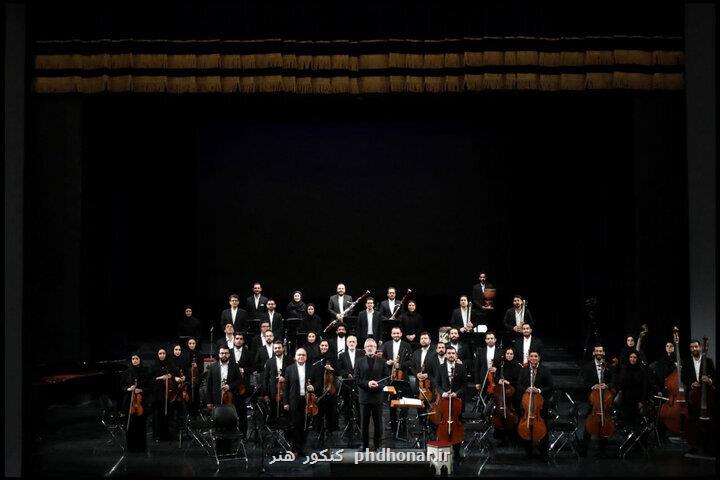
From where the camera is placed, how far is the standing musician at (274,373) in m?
10.7

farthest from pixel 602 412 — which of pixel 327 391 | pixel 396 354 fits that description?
pixel 327 391

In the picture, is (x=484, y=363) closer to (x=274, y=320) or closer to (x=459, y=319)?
(x=459, y=319)

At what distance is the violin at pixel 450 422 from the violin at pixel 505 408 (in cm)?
55

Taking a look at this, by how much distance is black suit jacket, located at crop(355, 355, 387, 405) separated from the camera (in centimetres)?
1062

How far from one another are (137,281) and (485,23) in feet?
22.5

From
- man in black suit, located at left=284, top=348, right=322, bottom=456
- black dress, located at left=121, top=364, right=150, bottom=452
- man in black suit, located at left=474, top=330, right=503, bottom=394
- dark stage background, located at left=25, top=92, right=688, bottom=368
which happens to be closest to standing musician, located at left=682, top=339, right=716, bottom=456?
man in black suit, located at left=474, top=330, right=503, bottom=394

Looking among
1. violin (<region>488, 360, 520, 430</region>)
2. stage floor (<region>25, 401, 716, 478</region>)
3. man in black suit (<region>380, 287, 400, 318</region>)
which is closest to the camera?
stage floor (<region>25, 401, 716, 478</region>)

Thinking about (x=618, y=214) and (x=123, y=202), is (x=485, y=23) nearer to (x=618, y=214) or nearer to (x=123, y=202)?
(x=618, y=214)

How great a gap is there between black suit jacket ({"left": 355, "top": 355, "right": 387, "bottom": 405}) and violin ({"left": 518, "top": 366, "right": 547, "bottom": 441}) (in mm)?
1589

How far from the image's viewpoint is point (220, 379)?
10.9 meters

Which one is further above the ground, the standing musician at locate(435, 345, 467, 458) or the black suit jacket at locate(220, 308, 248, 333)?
the black suit jacket at locate(220, 308, 248, 333)

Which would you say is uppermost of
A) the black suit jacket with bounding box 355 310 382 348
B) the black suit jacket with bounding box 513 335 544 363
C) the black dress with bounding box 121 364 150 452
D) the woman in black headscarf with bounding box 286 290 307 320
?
the woman in black headscarf with bounding box 286 290 307 320

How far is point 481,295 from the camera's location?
44.2 ft

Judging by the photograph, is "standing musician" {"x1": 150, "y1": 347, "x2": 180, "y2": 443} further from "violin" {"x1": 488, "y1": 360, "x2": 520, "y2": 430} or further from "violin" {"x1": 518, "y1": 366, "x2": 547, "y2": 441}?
"violin" {"x1": 518, "y1": 366, "x2": 547, "y2": 441}
